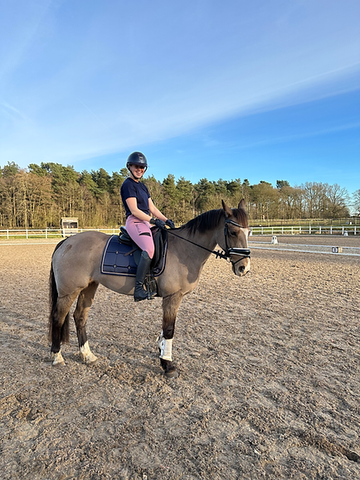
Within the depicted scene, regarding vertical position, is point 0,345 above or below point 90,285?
below

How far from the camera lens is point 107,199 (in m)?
47.6

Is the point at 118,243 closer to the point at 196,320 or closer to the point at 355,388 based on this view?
the point at 196,320

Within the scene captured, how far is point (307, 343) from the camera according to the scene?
4.19 meters

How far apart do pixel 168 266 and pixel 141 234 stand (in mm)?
527

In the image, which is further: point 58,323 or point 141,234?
point 58,323

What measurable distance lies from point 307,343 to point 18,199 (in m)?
43.7

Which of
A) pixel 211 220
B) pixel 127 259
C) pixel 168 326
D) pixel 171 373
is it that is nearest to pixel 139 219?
pixel 127 259

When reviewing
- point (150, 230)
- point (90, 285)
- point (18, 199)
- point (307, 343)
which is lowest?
point (307, 343)

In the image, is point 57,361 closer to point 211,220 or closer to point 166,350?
point 166,350

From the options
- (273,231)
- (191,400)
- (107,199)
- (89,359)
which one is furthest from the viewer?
(107,199)

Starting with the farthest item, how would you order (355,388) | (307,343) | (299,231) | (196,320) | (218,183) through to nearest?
(218,183) → (299,231) → (196,320) → (307,343) → (355,388)

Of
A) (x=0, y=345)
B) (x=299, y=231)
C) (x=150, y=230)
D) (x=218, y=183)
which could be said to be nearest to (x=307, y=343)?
(x=150, y=230)

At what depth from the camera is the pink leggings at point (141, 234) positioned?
338 cm

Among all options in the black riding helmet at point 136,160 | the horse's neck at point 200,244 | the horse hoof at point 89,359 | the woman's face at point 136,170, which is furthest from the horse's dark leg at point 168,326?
the black riding helmet at point 136,160
